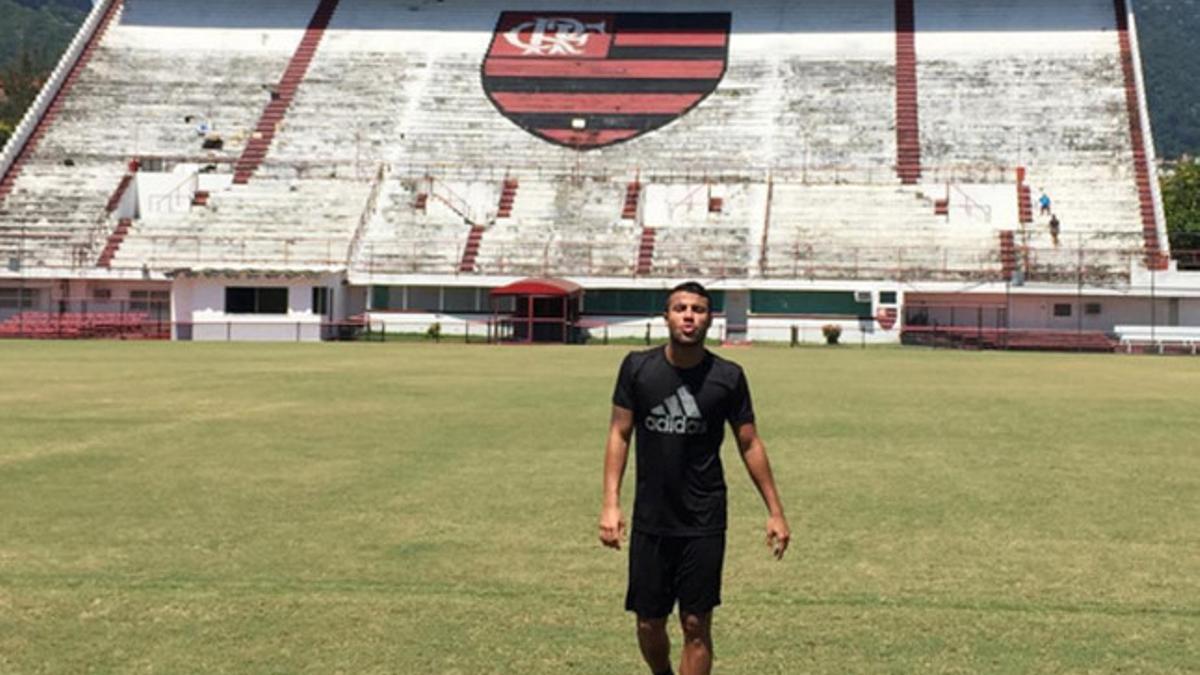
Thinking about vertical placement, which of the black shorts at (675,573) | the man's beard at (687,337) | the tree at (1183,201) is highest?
the tree at (1183,201)

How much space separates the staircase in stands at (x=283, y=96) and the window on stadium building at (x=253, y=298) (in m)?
14.0

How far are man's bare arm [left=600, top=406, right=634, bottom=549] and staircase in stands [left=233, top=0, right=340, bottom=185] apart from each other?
225ft

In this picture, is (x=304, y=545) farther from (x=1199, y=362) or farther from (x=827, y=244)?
(x=827, y=244)

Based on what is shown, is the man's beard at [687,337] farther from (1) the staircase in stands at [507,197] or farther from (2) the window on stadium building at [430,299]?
(1) the staircase in stands at [507,197]

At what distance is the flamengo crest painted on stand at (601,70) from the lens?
78.6 m

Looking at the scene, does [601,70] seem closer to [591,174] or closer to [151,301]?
[591,174]

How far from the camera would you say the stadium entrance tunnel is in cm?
6050

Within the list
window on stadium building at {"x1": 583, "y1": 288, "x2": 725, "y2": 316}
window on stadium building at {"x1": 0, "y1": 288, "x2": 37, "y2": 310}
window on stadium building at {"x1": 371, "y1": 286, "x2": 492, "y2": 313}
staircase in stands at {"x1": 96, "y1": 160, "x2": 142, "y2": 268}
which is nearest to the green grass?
window on stadium building at {"x1": 583, "y1": 288, "x2": 725, "y2": 316}

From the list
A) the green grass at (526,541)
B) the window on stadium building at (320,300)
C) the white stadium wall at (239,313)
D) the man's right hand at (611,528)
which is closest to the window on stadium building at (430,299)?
the window on stadium building at (320,300)

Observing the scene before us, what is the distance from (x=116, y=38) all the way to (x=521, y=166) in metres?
27.3

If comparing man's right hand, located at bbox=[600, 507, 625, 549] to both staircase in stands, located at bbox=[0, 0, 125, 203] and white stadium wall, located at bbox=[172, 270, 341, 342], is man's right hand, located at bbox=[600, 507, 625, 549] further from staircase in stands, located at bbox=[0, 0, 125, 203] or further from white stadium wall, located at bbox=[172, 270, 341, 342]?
staircase in stands, located at bbox=[0, 0, 125, 203]

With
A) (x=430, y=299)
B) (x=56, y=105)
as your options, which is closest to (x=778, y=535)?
(x=430, y=299)

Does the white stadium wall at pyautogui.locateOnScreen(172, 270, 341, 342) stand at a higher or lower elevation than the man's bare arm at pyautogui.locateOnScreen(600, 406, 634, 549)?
higher

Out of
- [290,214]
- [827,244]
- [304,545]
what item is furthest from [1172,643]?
[290,214]
